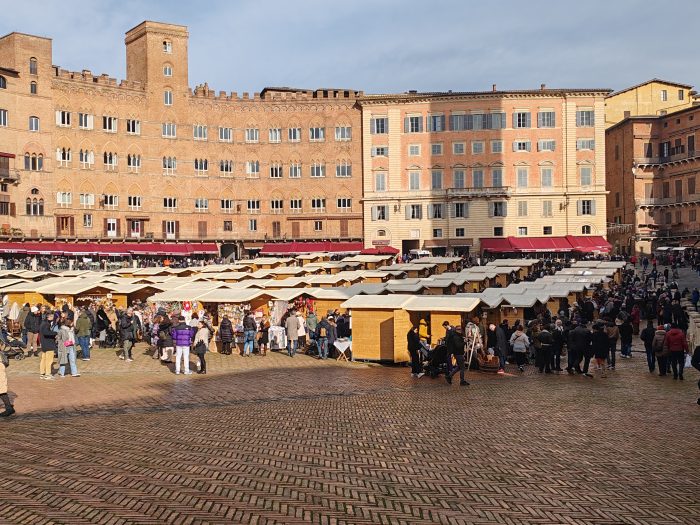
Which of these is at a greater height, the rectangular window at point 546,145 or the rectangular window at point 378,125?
the rectangular window at point 378,125

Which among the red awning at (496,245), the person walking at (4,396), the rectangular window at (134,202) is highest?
the rectangular window at (134,202)

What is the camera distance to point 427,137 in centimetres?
7812

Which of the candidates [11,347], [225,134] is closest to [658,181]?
[225,134]

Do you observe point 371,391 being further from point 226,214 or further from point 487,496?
point 226,214

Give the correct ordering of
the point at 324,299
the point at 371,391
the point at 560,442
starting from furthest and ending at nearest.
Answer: the point at 324,299
the point at 371,391
the point at 560,442

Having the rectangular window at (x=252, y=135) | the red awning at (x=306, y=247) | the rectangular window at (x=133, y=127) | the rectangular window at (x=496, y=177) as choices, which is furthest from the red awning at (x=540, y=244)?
the rectangular window at (x=133, y=127)

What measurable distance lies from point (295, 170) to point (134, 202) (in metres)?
18.2

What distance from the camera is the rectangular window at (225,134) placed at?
8256 centimetres

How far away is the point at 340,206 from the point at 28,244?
3301 centimetres

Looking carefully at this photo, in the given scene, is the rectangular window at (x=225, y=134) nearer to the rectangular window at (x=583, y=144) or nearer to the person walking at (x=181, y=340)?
the rectangular window at (x=583, y=144)

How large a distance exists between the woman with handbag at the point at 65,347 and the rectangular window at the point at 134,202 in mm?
61319

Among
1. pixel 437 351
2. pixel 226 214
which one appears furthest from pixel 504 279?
pixel 226 214

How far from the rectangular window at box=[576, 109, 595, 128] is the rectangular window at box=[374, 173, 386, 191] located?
21.1 metres

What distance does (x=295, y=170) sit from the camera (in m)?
84.0
